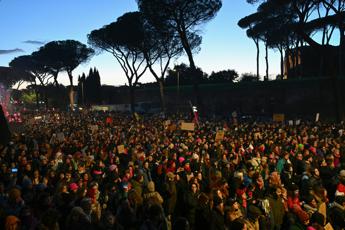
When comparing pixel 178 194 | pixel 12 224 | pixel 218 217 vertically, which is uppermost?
pixel 12 224

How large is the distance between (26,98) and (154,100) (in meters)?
61.1

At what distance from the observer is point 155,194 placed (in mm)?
6410

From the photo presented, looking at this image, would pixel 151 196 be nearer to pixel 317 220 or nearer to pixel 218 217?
pixel 218 217

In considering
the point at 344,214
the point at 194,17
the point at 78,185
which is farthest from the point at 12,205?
the point at 194,17

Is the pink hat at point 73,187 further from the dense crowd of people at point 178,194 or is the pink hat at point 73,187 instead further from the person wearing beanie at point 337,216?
the person wearing beanie at point 337,216

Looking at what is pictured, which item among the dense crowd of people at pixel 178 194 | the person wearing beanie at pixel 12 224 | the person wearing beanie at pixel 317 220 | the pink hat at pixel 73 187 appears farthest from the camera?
the pink hat at pixel 73 187

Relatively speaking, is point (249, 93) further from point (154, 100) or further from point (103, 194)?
point (103, 194)

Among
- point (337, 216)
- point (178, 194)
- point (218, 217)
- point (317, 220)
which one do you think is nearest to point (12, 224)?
point (218, 217)

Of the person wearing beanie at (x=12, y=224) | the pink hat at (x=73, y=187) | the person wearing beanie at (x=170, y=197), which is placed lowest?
the person wearing beanie at (x=170, y=197)

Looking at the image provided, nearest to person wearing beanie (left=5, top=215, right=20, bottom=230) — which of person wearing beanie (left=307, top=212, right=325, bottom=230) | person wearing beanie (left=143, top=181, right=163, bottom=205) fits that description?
person wearing beanie (left=143, top=181, right=163, bottom=205)

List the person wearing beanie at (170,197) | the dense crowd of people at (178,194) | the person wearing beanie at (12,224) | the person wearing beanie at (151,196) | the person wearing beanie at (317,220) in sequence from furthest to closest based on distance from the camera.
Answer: the person wearing beanie at (170,197)
the person wearing beanie at (151,196)
the dense crowd of people at (178,194)
the person wearing beanie at (12,224)
the person wearing beanie at (317,220)

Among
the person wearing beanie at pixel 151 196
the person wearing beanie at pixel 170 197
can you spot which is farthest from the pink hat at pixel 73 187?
the person wearing beanie at pixel 170 197

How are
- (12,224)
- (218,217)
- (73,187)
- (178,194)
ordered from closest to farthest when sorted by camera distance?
(12,224) → (218,217) → (178,194) → (73,187)

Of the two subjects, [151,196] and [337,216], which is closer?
[337,216]
